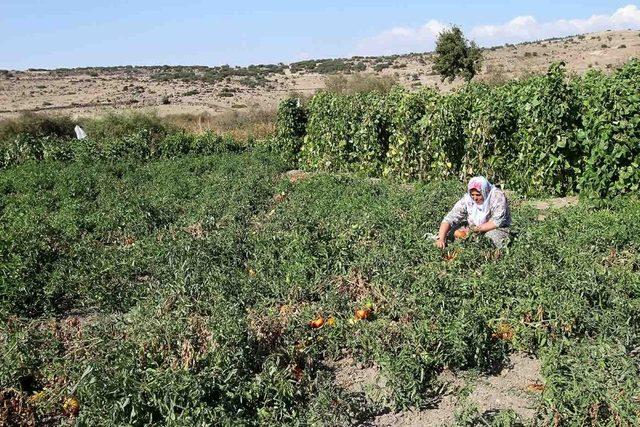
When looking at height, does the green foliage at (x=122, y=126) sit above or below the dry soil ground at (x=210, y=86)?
below

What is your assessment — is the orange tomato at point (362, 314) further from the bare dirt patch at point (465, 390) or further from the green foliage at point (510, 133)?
the green foliage at point (510, 133)

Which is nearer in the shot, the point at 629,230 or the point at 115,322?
the point at 115,322

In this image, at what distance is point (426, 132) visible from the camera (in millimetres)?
12352

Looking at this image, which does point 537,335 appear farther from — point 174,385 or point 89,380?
point 89,380

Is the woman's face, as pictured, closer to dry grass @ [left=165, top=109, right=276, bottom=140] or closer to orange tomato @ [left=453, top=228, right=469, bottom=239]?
orange tomato @ [left=453, top=228, right=469, bottom=239]

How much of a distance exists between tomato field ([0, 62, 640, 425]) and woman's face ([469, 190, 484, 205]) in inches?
26.6

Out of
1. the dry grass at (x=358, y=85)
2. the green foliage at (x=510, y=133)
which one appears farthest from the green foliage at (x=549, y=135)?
the dry grass at (x=358, y=85)

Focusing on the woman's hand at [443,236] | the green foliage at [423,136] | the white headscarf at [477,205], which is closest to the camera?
the woman's hand at [443,236]

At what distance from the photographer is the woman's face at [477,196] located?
7.09 meters

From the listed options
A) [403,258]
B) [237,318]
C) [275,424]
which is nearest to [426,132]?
[403,258]

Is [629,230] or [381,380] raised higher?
[629,230]

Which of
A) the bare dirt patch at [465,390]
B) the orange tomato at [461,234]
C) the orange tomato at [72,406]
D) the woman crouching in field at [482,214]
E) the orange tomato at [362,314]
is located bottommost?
the bare dirt patch at [465,390]

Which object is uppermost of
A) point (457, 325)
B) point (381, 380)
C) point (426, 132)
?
point (426, 132)

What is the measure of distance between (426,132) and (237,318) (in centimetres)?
828
